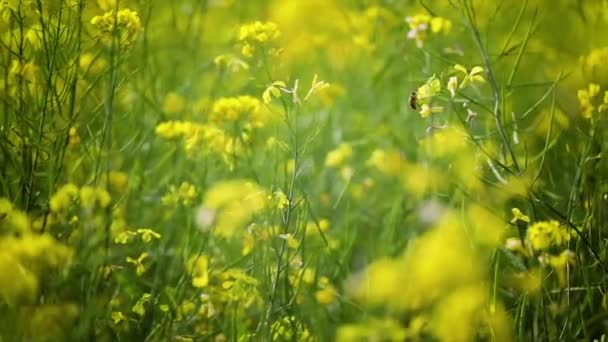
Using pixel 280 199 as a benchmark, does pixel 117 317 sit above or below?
below

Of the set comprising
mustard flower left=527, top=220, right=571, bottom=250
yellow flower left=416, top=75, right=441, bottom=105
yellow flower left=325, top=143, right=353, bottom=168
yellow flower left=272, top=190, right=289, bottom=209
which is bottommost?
yellow flower left=325, top=143, right=353, bottom=168

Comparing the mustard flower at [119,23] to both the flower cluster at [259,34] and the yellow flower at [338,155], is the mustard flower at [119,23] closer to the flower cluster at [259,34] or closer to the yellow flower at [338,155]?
the flower cluster at [259,34]

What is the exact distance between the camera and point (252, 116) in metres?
2.10

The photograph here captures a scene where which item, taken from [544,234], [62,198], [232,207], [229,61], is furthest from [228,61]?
[544,234]

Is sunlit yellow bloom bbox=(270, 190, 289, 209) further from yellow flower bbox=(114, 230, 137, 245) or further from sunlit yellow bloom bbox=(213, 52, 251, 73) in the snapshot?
sunlit yellow bloom bbox=(213, 52, 251, 73)

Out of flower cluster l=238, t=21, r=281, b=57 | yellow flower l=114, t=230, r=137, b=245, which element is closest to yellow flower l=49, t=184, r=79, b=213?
yellow flower l=114, t=230, r=137, b=245

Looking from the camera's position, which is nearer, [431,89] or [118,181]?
[431,89]

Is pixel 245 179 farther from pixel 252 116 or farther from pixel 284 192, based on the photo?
pixel 284 192

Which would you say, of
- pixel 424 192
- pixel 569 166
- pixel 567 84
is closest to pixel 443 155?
pixel 424 192

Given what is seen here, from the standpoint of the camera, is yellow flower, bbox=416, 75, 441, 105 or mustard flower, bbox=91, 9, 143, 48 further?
mustard flower, bbox=91, 9, 143, 48

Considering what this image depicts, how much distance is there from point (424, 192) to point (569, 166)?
14.8 inches

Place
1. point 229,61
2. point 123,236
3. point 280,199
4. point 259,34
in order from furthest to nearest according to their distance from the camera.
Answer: point 229,61 < point 259,34 < point 123,236 < point 280,199

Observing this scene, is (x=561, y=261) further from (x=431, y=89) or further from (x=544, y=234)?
(x=431, y=89)

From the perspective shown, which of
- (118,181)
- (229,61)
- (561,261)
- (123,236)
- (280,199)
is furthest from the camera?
Answer: (229,61)
